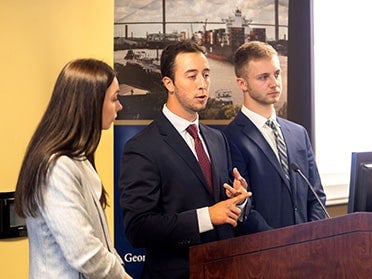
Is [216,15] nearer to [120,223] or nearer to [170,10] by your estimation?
[170,10]

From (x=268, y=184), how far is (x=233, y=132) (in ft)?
0.91

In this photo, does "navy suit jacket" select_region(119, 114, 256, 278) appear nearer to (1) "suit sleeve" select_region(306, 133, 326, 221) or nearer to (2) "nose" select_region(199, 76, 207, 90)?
(2) "nose" select_region(199, 76, 207, 90)

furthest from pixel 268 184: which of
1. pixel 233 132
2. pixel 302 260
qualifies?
pixel 302 260

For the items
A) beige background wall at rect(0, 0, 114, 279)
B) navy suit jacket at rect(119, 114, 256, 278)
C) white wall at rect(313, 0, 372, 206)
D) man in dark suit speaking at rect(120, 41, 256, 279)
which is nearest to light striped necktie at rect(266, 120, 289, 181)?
man in dark suit speaking at rect(120, 41, 256, 279)

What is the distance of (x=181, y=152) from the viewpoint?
6.88ft

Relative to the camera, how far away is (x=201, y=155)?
2170mm

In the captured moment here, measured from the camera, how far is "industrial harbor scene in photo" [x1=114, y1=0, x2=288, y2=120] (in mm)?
2564

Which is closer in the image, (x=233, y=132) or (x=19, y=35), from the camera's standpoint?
(x=19, y=35)

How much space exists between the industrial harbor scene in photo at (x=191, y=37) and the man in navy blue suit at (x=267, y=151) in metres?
0.20

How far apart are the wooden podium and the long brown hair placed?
47 cm

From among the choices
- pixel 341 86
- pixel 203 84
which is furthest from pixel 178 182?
pixel 341 86

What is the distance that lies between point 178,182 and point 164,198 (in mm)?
74

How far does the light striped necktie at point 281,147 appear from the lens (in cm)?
241

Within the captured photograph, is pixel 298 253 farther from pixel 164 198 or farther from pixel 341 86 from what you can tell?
pixel 341 86
